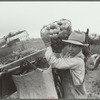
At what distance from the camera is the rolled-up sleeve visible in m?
3.91

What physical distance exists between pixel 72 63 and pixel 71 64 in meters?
0.03

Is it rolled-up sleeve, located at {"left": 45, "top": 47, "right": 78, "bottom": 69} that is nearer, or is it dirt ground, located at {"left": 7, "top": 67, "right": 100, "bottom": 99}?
rolled-up sleeve, located at {"left": 45, "top": 47, "right": 78, "bottom": 69}

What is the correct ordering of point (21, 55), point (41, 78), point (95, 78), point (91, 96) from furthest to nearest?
point (95, 78) → point (91, 96) → point (21, 55) → point (41, 78)

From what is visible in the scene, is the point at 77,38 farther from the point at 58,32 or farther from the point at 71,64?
the point at 71,64

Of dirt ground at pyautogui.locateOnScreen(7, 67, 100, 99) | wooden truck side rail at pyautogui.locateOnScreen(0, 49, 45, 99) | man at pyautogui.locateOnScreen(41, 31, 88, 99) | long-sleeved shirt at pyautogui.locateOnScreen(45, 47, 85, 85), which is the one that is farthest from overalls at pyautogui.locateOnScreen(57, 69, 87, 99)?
dirt ground at pyautogui.locateOnScreen(7, 67, 100, 99)

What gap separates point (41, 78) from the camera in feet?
13.0

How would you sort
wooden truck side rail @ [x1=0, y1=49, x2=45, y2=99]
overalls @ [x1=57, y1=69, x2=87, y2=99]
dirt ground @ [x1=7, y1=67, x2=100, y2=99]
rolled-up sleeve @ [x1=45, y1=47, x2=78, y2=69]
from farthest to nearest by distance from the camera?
dirt ground @ [x1=7, y1=67, x2=100, y2=99] → overalls @ [x1=57, y1=69, x2=87, y2=99] → wooden truck side rail @ [x1=0, y1=49, x2=45, y2=99] → rolled-up sleeve @ [x1=45, y1=47, x2=78, y2=69]

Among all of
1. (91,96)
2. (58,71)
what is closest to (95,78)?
(91,96)

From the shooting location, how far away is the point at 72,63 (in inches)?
157

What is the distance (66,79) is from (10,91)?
1.11 metres

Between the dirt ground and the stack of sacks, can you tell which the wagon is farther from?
the dirt ground

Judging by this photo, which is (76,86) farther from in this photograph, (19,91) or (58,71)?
(19,91)

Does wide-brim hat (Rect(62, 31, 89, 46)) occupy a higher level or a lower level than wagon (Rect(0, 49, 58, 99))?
higher

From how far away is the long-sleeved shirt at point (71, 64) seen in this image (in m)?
3.92
